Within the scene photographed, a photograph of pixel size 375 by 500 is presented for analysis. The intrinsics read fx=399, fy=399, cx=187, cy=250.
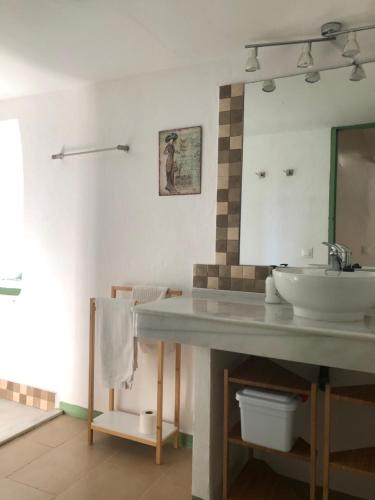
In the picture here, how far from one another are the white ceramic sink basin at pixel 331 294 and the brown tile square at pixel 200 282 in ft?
2.19

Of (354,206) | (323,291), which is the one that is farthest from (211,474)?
(354,206)

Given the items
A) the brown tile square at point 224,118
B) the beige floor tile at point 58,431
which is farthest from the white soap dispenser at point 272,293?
the beige floor tile at point 58,431

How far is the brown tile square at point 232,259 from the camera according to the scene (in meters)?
2.01

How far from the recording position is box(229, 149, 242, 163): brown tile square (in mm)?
2012

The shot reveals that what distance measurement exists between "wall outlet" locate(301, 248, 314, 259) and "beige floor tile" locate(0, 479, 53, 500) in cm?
160

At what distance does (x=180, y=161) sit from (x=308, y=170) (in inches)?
28.1

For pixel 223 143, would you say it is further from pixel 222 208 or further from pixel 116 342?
pixel 116 342

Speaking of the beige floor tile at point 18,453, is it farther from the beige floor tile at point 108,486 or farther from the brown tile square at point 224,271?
the brown tile square at point 224,271

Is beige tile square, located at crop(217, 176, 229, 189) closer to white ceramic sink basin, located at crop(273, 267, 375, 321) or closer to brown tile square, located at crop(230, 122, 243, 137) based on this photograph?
brown tile square, located at crop(230, 122, 243, 137)

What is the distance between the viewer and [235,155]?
6.64ft

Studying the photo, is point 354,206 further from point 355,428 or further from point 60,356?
point 60,356

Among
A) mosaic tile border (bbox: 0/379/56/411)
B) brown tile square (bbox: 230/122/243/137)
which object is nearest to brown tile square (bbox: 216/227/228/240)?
brown tile square (bbox: 230/122/243/137)

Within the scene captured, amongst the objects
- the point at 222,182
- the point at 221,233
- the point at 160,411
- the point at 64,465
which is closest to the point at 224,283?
the point at 221,233

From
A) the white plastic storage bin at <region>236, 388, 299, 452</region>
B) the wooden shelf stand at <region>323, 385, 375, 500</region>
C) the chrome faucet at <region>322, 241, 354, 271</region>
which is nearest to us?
the wooden shelf stand at <region>323, 385, 375, 500</region>
